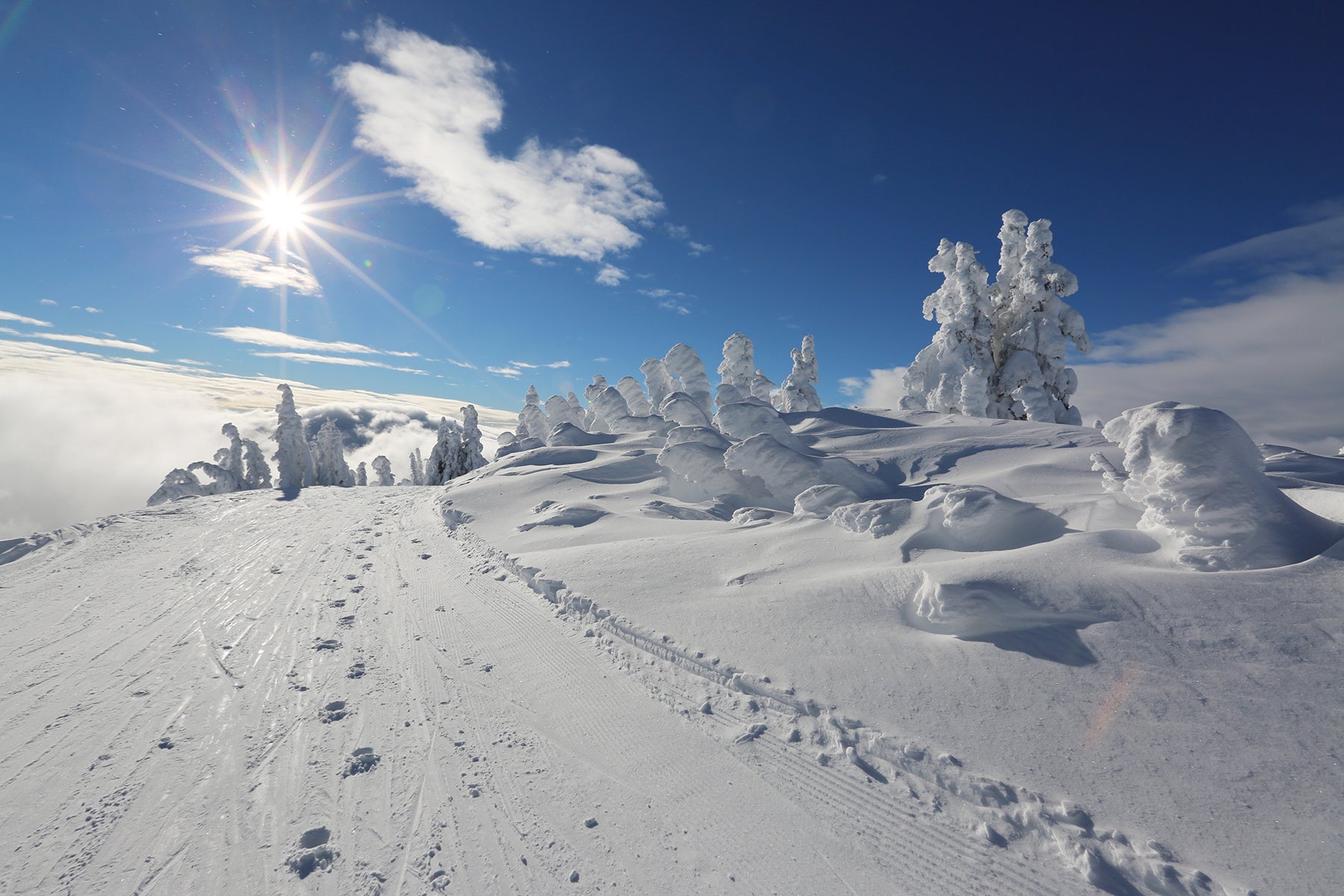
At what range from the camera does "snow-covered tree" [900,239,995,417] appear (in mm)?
24438

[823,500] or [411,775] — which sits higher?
[823,500]

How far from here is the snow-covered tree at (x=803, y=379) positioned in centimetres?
3391

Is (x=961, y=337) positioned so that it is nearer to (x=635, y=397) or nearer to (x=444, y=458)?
(x=635, y=397)

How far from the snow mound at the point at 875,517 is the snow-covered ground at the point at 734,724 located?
8 centimetres

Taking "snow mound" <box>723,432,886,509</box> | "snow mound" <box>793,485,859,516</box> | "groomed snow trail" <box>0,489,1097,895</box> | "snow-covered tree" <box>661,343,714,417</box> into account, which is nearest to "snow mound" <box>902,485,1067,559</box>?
"snow mound" <box>793,485,859,516</box>

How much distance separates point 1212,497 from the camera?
5266 mm

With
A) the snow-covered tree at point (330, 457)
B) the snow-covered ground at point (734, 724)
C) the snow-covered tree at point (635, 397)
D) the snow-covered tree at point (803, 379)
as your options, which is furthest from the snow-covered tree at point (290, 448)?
the snow-covered tree at point (803, 379)

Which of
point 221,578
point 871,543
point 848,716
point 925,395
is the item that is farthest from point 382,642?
point 925,395

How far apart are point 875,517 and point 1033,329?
73.6 feet

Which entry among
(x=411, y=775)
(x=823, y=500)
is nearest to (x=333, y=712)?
(x=411, y=775)

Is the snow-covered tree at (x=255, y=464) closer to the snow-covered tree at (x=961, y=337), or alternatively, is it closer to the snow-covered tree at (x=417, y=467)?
the snow-covered tree at (x=417, y=467)

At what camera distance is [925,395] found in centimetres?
2741

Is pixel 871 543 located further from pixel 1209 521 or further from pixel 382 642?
pixel 382 642

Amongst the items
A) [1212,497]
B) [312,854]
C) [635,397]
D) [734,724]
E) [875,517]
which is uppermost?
[635,397]
